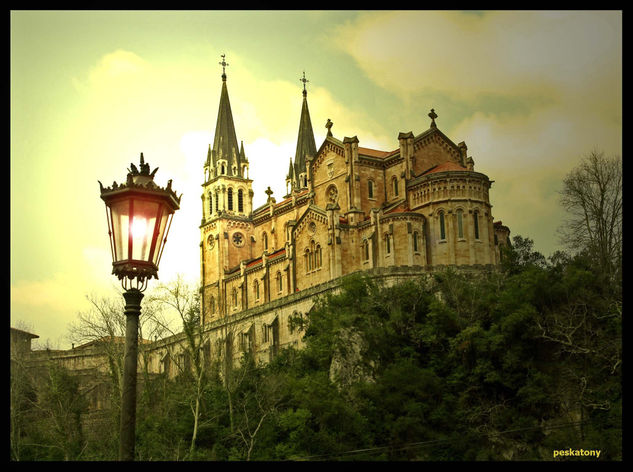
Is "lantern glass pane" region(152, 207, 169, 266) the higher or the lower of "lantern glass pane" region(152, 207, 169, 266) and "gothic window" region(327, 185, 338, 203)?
the lower

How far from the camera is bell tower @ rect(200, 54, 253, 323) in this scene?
81.9 metres

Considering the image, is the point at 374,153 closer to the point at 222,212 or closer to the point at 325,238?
the point at 325,238

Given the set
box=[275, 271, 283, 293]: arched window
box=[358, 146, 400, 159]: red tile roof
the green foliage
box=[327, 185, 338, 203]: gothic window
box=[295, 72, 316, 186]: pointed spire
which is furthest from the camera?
box=[295, 72, 316, 186]: pointed spire

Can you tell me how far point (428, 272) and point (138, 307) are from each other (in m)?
48.9

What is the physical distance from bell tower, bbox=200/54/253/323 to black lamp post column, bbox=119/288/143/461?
2702 inches

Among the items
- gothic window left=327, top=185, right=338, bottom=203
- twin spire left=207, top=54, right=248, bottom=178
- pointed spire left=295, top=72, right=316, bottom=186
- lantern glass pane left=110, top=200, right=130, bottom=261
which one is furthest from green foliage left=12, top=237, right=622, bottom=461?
pointed spire left=295, top=72, right=316, bottom=186

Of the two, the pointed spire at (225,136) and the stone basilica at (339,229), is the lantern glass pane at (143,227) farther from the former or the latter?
the pointed spire at (225,136)

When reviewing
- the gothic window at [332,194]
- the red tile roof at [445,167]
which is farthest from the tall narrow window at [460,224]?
the gothic window at [332,194]

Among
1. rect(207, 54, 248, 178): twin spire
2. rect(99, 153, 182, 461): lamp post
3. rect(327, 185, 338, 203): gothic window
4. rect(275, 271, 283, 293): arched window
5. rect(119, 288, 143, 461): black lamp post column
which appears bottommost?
rect(119, 288, 143, 461): black lamp post column

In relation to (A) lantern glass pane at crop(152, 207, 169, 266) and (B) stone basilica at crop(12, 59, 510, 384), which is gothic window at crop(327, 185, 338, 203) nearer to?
(B) stone basilica at crop(12, 59, 510, 384)

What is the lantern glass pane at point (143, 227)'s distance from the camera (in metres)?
10.8

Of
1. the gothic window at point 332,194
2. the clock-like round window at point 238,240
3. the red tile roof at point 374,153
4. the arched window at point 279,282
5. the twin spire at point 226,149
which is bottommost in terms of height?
the arched window at point 279,282
